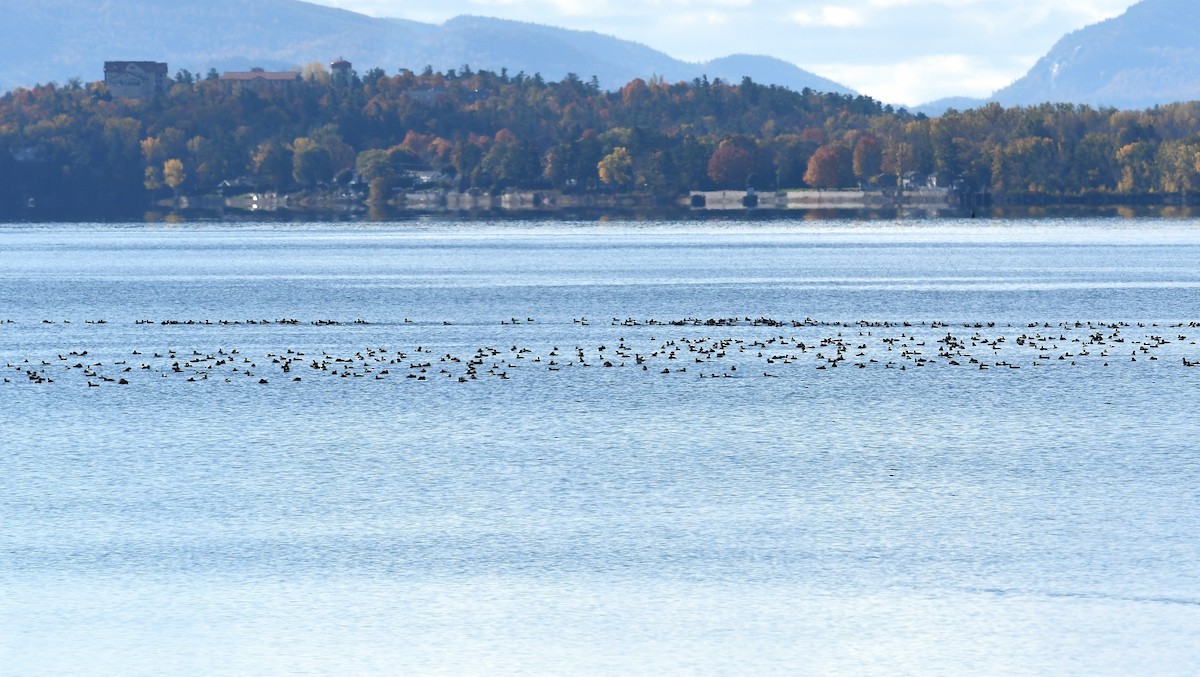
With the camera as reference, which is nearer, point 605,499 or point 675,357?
point 605,499

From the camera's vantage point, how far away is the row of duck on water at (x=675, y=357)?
67.9 metres

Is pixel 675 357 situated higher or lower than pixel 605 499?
lower

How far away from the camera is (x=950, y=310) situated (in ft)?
332

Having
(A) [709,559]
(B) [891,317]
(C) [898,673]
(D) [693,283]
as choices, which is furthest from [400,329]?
(C) [898,673]

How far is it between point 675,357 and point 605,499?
3373 centimetres

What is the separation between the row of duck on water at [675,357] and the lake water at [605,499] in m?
0.38

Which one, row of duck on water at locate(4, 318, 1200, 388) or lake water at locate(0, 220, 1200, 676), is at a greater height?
lake water at locate(0, 220, 1200, 676)

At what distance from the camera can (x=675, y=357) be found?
241 feet

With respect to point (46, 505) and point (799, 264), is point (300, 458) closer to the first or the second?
point (46, 505)

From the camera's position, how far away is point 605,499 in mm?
39812

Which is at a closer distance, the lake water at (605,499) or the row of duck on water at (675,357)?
the lake water at (605,499)

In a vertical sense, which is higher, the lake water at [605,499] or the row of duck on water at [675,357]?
the lake water at [605,499]

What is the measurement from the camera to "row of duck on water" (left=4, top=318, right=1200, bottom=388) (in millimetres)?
67938

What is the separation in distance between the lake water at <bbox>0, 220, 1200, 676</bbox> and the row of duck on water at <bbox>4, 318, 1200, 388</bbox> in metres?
0.38
